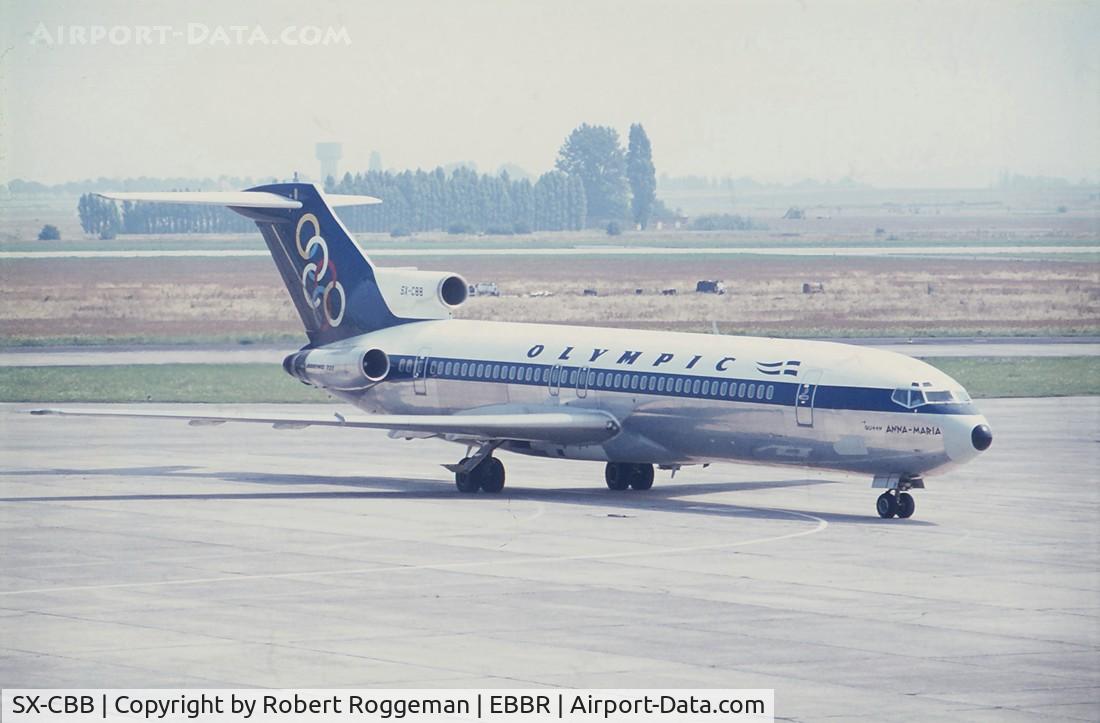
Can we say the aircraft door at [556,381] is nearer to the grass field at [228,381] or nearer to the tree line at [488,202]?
the grass field at [228,381]

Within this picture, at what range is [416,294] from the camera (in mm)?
39562

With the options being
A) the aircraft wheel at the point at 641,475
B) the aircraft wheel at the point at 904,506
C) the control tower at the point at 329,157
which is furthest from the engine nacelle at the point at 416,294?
the control tower at the point at 329,157

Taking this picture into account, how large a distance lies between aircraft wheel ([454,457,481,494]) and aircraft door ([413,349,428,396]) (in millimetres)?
2728

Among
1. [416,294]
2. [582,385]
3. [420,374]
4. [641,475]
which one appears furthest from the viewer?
[416,294]

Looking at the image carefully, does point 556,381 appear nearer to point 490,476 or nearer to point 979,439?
point 490,476

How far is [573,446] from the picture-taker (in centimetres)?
3553

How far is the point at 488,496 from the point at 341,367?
511 centimetres

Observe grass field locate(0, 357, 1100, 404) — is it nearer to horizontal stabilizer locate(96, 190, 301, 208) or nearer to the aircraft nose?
horizontal stabilizer locate(96, 190, 301, 208)

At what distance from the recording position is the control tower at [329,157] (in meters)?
111

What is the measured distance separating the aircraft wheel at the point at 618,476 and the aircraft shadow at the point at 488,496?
194 millimetres

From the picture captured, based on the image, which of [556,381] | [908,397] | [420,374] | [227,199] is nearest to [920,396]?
[908,397]

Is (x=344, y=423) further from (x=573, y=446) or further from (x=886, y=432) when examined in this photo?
(x=886, y=432)

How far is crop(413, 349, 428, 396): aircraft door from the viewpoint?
3788 centimetres

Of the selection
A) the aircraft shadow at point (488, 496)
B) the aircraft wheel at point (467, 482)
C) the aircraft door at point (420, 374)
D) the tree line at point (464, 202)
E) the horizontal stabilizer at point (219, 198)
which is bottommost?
the aircraft shadow at point (488, 496)
